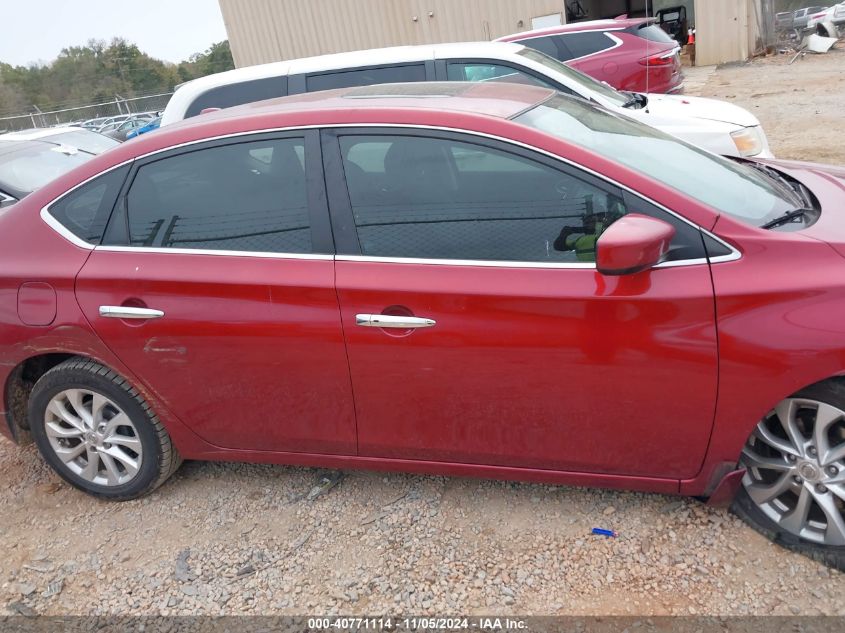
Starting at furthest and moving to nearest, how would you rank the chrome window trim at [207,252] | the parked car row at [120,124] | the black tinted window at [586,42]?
1. the parked car row at [120,124]
2. the black tinted window at [586,42]
3. the chrome window trim at [207,252]

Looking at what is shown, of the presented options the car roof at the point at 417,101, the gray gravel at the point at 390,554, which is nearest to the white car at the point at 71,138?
the car roof at the point at 417,101

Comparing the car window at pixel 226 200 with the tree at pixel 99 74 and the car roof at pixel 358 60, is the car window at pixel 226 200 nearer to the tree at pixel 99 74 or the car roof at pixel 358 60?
the car roof at pixel 358 60

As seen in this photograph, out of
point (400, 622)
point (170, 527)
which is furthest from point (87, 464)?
point (400, 622)

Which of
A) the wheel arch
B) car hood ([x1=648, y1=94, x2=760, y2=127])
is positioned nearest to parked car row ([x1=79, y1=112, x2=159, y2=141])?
car hood ([x1=648, y1=94, x2=760, y2=127])

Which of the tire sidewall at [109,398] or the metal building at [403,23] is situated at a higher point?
the metal building at [403,23]

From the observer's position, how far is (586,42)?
9156mm

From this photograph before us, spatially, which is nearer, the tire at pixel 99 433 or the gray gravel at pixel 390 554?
the gray gravel at pixel 390 554

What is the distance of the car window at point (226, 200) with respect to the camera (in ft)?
8.56

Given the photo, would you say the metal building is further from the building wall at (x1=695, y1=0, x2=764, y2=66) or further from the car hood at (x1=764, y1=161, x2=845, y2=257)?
the car hood at (x1=764, y1=161, x2=845, y2=257)

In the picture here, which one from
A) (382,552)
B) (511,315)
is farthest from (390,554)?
(511,315)

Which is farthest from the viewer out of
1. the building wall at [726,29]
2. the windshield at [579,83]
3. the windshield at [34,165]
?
the building wall at [726,29]

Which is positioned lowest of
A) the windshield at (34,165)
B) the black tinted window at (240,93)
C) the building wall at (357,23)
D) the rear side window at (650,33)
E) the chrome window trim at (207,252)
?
the chrome window trim at (207,252)

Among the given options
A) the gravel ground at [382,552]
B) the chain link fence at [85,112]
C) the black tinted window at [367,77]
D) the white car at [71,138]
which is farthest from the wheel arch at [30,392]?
the chain link fence at [85,112]

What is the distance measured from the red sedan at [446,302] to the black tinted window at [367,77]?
366 centimetres
